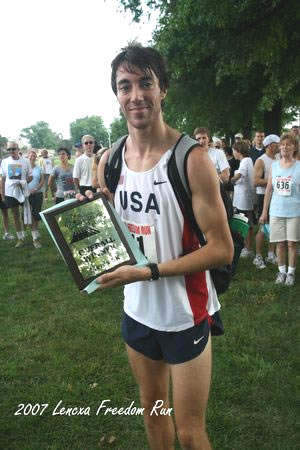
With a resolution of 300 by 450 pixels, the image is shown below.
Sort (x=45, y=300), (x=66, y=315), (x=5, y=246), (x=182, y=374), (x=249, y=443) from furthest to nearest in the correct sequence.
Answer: (x=5, y=246) < (x=45, y=300) < (x=66, y=315) < (x=249, y=443) < (x=182, y=374)

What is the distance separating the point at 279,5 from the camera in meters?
10.1

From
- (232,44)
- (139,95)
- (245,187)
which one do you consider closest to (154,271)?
(139,95)

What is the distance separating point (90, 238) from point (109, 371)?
224cm

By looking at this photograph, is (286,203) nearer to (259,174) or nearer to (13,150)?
(259,174)

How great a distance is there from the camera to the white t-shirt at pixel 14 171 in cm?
798

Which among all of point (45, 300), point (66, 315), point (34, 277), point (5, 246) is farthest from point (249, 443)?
point (5, 246)

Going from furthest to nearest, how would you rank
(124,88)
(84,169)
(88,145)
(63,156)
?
(63,156), (88,145), (84,169), (124,88)

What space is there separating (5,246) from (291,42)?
909cm

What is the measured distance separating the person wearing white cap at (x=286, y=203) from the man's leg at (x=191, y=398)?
3820 millimetres

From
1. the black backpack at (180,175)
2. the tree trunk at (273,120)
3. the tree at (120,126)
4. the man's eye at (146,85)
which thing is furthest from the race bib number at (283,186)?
the tree at (120,126)

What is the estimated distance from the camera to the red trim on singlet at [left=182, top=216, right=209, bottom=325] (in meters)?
1.82

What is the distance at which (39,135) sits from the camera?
5615 inches

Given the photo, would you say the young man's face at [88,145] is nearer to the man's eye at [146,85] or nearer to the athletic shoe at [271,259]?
the athletic shoe at [271,259]

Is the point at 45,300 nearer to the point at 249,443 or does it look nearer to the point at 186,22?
→ the point at 249,443
